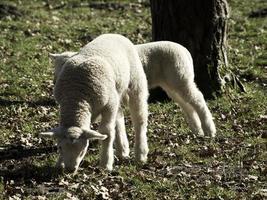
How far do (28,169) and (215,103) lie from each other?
443cm

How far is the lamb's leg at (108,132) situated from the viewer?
328 inches

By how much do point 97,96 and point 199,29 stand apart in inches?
172

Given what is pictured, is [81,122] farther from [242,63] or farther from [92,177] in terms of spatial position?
[242,63]

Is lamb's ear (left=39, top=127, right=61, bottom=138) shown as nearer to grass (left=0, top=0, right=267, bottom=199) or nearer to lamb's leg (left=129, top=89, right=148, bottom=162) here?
grass (left=0, top=0, right=267, bottom=199)

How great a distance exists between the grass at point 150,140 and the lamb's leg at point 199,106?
0.24 m

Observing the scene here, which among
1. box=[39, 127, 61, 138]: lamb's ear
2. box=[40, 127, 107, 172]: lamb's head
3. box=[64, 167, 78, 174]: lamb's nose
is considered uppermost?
box=[39, 127, 61, 138]: lamb's ear

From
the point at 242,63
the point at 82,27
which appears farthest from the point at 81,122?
the point at 82,27

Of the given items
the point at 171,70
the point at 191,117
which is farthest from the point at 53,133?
the point at 191,117

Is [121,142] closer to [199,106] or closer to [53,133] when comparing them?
[53,133]

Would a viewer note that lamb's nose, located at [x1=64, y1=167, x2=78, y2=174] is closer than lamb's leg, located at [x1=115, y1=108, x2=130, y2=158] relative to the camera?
Yes

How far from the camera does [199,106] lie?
10477 millimetres

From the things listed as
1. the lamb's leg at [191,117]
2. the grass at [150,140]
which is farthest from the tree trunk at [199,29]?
the lamb's leg at [191,117]

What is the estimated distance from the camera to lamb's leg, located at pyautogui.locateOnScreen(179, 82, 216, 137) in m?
10.3

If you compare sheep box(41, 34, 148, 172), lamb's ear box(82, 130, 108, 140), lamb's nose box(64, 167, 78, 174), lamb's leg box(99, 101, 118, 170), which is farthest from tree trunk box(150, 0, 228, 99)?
lamb's ear box(82, 130, 108, 140)
